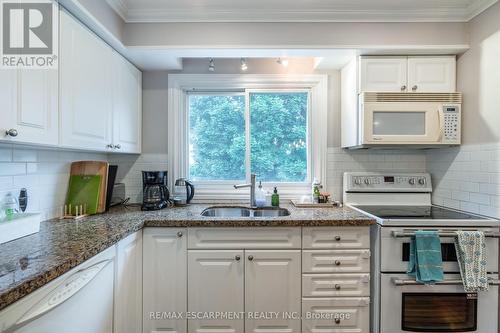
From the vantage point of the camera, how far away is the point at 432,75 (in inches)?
82.7

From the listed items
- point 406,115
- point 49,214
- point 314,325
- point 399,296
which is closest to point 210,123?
point 49,214

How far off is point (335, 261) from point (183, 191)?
1.34 m

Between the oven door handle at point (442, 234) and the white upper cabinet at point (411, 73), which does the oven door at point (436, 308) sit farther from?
the white upper cabinet at point (411, 73)

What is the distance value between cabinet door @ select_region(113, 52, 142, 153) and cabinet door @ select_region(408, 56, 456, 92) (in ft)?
7.11

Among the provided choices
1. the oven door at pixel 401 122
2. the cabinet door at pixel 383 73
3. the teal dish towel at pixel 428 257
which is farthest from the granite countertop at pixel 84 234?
the cabinet door at pixel 383 73

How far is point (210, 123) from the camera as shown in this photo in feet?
8.48

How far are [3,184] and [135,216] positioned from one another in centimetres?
72

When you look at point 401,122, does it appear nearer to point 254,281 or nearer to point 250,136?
point 250,136

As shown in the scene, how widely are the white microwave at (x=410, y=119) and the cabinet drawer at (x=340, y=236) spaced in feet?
2.19

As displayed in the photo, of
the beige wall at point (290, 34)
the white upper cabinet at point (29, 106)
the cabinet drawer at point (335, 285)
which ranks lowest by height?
the cabinet drawer at point (335, 285)

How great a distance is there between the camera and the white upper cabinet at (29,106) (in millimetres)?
1144

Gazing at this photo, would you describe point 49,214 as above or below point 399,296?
above

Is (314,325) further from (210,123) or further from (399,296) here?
(210,123)

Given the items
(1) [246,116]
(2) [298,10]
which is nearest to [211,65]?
(1) [246,116]
